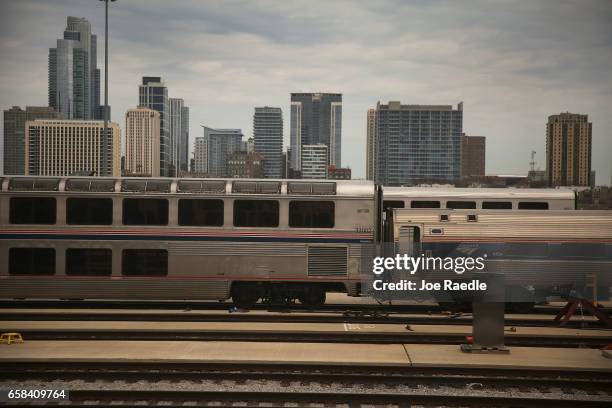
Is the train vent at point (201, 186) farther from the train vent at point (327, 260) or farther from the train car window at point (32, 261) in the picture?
the train car window at point (32, 261)

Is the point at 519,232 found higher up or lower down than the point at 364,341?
higher up

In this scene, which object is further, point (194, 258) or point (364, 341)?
point (194, 258)

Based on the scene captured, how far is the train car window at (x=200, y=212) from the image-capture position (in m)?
20.5

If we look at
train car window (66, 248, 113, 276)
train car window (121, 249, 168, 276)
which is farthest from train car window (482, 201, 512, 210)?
train car window (66, 248, 113, 276)

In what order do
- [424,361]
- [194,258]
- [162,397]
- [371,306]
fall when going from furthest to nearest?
[371,306] < [194,258] < [424,361] < [162,397]

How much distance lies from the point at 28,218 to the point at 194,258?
5636mm

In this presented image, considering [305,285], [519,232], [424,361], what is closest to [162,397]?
[424,361]

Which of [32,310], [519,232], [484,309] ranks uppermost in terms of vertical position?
[519,232]

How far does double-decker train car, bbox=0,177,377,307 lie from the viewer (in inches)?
801

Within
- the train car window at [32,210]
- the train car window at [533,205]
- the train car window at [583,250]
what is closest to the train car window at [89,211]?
the train car window at [32,210]

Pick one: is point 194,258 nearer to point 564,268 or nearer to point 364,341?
point 364,341

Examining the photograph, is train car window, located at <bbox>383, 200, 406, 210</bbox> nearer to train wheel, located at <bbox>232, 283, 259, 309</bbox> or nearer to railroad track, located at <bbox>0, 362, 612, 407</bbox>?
train wheel, located at <bbox>232, 283, 259, 309</bbox>

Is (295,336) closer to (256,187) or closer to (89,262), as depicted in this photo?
(256,187)

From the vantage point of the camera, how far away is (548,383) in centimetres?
1320
